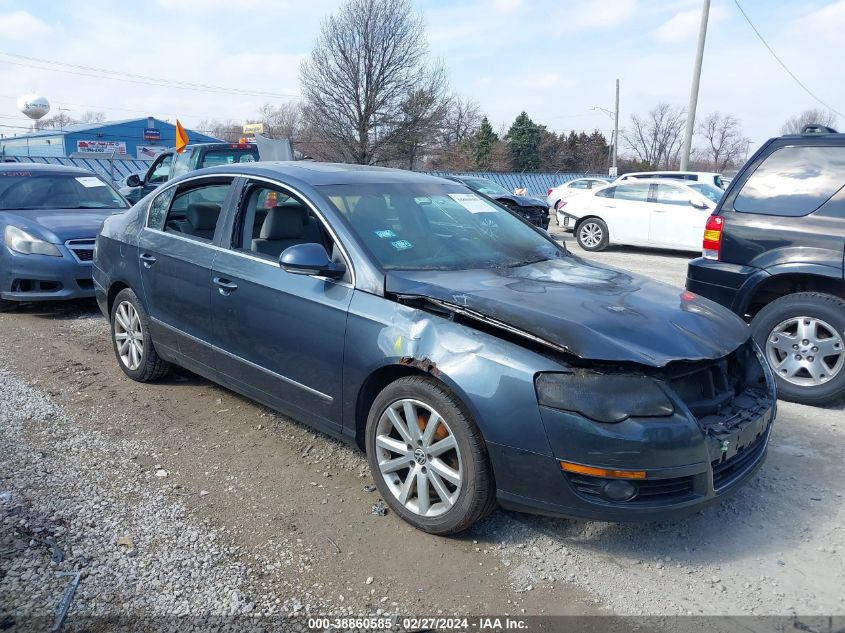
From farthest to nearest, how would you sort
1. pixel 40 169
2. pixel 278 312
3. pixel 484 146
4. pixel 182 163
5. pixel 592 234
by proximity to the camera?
pixel 484 146
pixel 592 234
pixel 182 163
pixel 40 169
pixel 278 312

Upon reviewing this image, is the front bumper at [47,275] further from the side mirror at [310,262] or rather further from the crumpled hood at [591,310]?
the crumpled hood at [591,310]

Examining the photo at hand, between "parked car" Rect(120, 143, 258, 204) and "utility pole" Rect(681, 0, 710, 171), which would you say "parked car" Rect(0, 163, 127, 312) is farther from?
"utility pole" Rect(681, 0, 710, 171)

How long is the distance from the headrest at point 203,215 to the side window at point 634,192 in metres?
11.3

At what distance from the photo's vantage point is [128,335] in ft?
16.9

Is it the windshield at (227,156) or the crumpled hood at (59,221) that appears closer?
the crumpled hood at (59,221)

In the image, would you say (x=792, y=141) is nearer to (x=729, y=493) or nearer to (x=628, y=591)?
(x=729, y=493)

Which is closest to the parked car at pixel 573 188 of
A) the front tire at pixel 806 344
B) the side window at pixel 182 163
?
the side window at pixel 182 163

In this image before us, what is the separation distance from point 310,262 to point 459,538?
154 centimetres

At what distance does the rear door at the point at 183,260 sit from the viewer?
4.29 m

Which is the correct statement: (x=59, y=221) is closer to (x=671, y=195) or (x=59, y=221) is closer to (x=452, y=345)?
(x=452, y=345)

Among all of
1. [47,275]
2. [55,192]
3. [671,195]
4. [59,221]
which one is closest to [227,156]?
[55,192]

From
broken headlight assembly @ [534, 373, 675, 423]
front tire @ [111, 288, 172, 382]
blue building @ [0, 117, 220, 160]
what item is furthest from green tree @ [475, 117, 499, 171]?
broken headlight assembly @ [534, 373, 675, 423]

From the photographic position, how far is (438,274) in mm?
3512

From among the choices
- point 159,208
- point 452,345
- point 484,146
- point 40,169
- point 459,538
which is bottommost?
point 459,538
